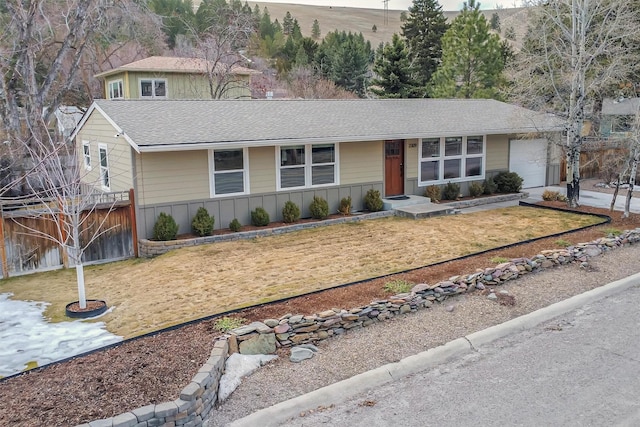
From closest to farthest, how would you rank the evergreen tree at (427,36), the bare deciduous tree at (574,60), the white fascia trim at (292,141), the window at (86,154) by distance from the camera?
the white fascia trim at (292,141)
the bare deciduous tree at (574,60)
the window at (86,154)
the evergreen tree at (427,36)

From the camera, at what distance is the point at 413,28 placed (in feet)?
140

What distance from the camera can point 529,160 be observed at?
21.2 metres

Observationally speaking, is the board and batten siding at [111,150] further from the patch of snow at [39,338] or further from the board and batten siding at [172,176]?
the patch of snow at [39,338]

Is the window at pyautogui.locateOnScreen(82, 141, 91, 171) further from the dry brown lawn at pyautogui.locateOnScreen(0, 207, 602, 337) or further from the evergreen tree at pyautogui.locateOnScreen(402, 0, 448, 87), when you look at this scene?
the evergreen tree at pyautogui.locateOnScreen(402, 0, 448, 87)

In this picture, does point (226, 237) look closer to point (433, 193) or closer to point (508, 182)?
point (433, 193)

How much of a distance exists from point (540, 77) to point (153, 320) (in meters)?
14.1

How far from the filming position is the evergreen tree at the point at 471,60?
31.0 metres

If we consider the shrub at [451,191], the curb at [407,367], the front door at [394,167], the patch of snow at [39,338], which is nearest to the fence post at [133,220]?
the patch of snow at [39,338]

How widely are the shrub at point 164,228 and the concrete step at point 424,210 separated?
6.85m

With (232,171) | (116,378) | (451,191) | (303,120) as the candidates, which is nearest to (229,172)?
(232,171)

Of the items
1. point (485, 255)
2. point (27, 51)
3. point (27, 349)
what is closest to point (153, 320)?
point (27, 349)

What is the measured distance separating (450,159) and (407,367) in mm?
13068

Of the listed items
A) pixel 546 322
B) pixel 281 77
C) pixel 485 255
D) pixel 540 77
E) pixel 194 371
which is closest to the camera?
pixel 194 371

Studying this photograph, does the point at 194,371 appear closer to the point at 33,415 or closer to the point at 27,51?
the point at 33,415
